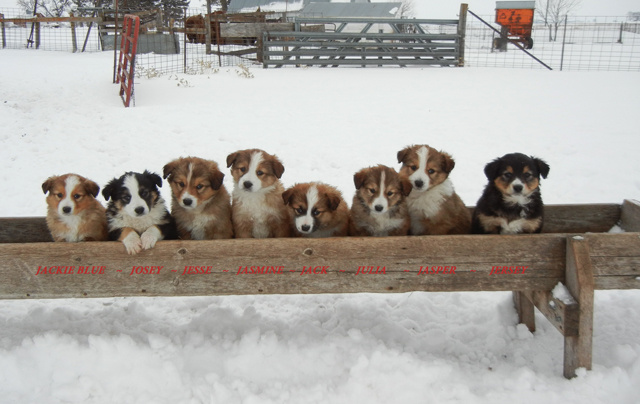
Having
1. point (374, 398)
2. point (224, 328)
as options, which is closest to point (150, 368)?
point (224, 328)

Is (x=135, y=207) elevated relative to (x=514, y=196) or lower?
lower

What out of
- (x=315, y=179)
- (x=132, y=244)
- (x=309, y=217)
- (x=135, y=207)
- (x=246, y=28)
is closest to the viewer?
(x=132, y=244)

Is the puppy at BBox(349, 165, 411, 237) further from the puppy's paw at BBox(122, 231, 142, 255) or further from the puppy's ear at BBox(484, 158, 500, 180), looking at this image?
the puppy's paw at BBox(122, 231, 142, 255)

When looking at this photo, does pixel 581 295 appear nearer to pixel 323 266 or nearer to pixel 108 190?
pixel 323 266

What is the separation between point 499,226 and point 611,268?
893 millimetres

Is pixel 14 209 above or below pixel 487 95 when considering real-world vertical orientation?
below

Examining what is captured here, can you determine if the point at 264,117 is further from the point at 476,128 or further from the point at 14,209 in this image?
the point at 14,209

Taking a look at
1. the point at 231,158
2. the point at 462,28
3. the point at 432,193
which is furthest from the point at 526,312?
the point at 462,28

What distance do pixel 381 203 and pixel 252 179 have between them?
1.18m

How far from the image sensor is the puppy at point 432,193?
4680 mm

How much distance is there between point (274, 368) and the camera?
4020mm

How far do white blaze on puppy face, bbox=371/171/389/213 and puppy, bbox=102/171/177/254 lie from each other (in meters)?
1.85

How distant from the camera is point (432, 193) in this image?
4723 mm

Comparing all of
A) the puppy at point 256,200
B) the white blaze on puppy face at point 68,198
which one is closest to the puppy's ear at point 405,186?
the puppy at point 256,200
